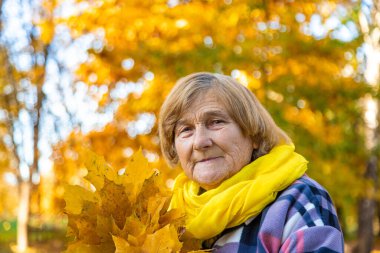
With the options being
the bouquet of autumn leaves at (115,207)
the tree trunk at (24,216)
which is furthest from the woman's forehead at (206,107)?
the tree trunk at (24,216)

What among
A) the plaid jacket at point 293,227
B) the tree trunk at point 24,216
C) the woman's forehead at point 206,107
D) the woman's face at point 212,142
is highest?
the woman's forehead at point 206,107

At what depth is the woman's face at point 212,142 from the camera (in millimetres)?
1939

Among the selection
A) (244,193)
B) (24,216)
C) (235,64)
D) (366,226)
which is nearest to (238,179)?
(244,193)

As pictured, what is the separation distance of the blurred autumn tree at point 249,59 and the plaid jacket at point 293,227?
3.05 metres

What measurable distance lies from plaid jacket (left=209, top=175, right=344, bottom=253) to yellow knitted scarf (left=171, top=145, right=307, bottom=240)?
0.03 meters

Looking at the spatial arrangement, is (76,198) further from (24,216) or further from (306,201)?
(24,216)

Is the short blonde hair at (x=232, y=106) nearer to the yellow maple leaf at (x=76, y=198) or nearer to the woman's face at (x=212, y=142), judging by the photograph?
the woman's face at (x=212, y=142)

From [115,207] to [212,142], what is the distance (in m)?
0.45

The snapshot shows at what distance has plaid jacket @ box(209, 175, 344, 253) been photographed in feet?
5.18

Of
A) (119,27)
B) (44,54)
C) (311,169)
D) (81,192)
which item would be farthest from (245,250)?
(44,54)

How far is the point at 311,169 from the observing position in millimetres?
5105

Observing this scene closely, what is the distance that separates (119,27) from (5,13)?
307 cm

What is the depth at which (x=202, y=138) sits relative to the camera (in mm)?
1936

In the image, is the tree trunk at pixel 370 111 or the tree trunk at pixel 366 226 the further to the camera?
the tree trunk at pixel 366 226
